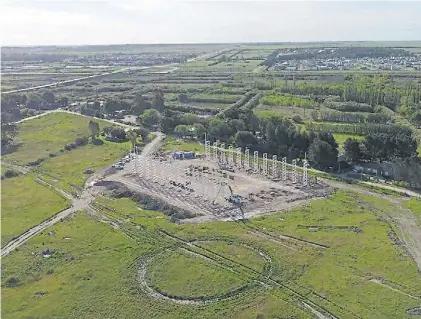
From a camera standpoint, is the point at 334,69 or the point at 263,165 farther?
the point at 334,69

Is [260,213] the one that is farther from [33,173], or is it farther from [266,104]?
[266,104]

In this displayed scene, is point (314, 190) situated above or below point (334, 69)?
below

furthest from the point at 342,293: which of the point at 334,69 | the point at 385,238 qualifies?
the point at 334,69

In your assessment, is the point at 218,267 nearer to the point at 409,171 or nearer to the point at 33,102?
the point at 409,171

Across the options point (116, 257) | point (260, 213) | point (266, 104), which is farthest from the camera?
point (266, 104)

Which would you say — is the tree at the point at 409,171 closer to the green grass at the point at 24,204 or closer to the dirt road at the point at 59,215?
the dirt road at the point at 59,215
